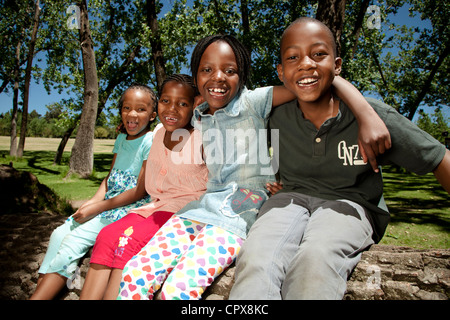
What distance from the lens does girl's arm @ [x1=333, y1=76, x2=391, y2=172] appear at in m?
1.56

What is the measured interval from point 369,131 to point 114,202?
1.84m

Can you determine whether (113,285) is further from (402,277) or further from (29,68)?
(29,68)

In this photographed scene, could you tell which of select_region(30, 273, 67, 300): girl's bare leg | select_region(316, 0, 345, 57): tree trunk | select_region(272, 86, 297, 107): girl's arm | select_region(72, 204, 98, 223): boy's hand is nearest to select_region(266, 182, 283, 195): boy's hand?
select_region(272, 86, 297, 107): girl's arm

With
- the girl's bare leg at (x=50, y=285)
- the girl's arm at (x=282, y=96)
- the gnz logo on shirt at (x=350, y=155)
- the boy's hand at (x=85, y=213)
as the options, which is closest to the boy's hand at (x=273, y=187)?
the gnz logo on shirt at (x=350, y=155)

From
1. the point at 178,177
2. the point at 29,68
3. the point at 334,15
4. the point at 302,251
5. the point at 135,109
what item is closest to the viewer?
the point at 302,251

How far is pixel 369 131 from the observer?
158cm

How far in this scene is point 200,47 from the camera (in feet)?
7.07

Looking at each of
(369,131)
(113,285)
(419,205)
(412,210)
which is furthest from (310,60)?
(419,205)

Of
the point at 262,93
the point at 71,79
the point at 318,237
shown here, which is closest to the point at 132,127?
the point at 262,93

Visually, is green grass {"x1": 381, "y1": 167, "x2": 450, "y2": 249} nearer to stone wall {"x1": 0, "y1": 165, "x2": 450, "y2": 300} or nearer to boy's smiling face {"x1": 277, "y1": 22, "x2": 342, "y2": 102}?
stone wall {"x1": 0, "y1": 165, "x2": 450, "y2": 300}

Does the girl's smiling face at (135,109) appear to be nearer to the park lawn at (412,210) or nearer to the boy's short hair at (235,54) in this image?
the boy's short hair at (235,54)

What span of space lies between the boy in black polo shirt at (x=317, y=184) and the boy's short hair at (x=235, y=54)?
0.27 meters

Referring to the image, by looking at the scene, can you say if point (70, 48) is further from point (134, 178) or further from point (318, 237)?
point (318, 237)

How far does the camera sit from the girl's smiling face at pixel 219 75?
78.8 inches
